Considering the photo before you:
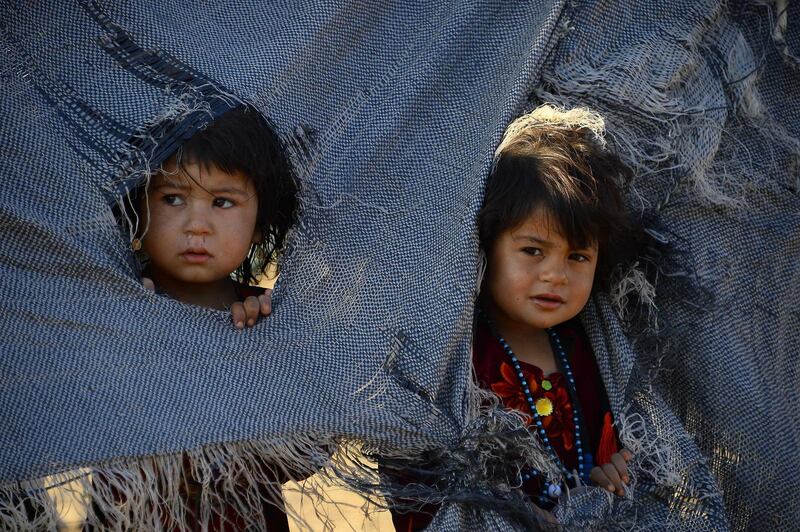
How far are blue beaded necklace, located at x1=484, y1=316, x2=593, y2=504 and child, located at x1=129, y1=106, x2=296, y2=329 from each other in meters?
0.50

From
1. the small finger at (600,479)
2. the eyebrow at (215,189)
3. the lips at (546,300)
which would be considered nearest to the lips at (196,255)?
the eyebrow at (215,189)

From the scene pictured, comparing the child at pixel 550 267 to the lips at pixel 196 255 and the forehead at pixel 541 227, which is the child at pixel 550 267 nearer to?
the forehead at pixel 541 227

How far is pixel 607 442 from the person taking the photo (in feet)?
6.97

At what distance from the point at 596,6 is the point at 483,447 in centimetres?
101

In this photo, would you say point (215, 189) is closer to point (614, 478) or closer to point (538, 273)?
point (538, 273)

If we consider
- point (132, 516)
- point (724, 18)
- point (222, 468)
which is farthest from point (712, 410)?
point (132, 516)

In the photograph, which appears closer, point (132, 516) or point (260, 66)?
point (132, 516)

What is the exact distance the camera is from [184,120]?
6.61ft

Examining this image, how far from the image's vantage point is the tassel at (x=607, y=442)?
6.93 feet

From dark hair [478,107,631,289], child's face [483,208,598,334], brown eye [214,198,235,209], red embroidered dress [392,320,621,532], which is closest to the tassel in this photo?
red embroidered dress [392,320,621,532]

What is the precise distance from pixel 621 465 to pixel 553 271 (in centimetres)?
39

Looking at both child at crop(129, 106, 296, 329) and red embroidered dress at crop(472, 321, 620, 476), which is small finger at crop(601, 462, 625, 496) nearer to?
red embroidered dress at crop(472, 321, 620, 476)

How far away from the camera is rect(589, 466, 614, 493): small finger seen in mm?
2020

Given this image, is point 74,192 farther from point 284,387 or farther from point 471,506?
point 471,506
